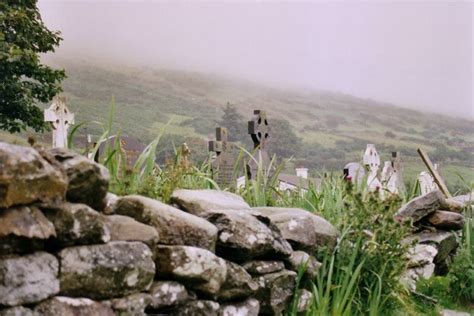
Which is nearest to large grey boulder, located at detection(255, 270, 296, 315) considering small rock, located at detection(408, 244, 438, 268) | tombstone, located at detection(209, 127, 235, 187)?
small rock, located at detection(408, 244, 438, 268)

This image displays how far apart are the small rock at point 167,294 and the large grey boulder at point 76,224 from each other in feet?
1.02

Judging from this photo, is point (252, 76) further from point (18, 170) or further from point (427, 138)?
point (18, 170)

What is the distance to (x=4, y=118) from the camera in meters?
7.67

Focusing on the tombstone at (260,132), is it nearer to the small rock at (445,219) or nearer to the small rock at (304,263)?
the small rock at (445,219)

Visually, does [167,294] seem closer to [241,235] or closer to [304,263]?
[241,235]

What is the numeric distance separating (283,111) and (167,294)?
3325cm

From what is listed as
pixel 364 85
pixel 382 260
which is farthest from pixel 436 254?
pixel 364 85

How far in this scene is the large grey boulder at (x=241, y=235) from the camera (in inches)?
101

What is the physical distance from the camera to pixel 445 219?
5.03 m

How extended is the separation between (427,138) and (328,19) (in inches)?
544

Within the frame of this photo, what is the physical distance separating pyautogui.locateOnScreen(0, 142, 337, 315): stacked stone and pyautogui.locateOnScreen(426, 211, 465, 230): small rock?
2595 mm

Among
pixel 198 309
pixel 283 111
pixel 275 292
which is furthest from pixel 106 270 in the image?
pixel 283 111

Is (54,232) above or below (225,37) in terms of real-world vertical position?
below

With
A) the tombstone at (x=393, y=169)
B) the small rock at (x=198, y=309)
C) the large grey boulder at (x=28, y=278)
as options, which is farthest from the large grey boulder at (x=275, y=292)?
the tombstone at (x=393, y=169)
